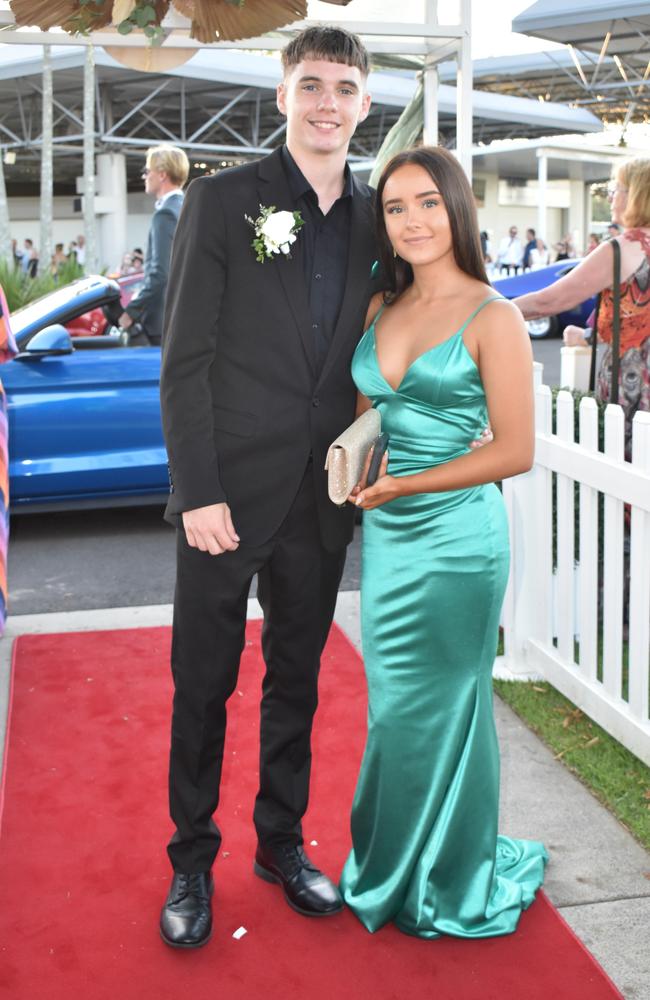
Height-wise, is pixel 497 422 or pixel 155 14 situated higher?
pixel 155 14

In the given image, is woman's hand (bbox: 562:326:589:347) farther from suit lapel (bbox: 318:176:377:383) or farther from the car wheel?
the car wheel

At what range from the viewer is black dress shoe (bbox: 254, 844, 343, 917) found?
2.91m

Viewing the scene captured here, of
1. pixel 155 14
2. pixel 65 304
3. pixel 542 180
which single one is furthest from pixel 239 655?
pixel 542 180

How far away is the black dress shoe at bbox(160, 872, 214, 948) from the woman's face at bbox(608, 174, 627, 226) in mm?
3220

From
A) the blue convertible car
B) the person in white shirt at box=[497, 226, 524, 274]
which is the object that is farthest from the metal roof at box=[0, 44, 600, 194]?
the blue convertible car

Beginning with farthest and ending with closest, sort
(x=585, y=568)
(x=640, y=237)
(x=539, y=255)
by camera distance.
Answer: (x=539, y=255)
(x=640, y=237)
(x=585, y=568)

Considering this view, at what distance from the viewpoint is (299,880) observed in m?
2.96

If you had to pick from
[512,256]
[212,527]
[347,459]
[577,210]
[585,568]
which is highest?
[577,210]

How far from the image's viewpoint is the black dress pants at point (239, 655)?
2.84 m

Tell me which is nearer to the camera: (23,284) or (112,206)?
(23,284)

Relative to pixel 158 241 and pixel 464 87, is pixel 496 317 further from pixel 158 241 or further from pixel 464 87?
pixel 158 241

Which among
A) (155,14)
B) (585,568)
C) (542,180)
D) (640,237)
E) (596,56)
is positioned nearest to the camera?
(155,14)

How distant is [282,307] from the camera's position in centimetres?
271

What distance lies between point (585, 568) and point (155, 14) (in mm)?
2428
